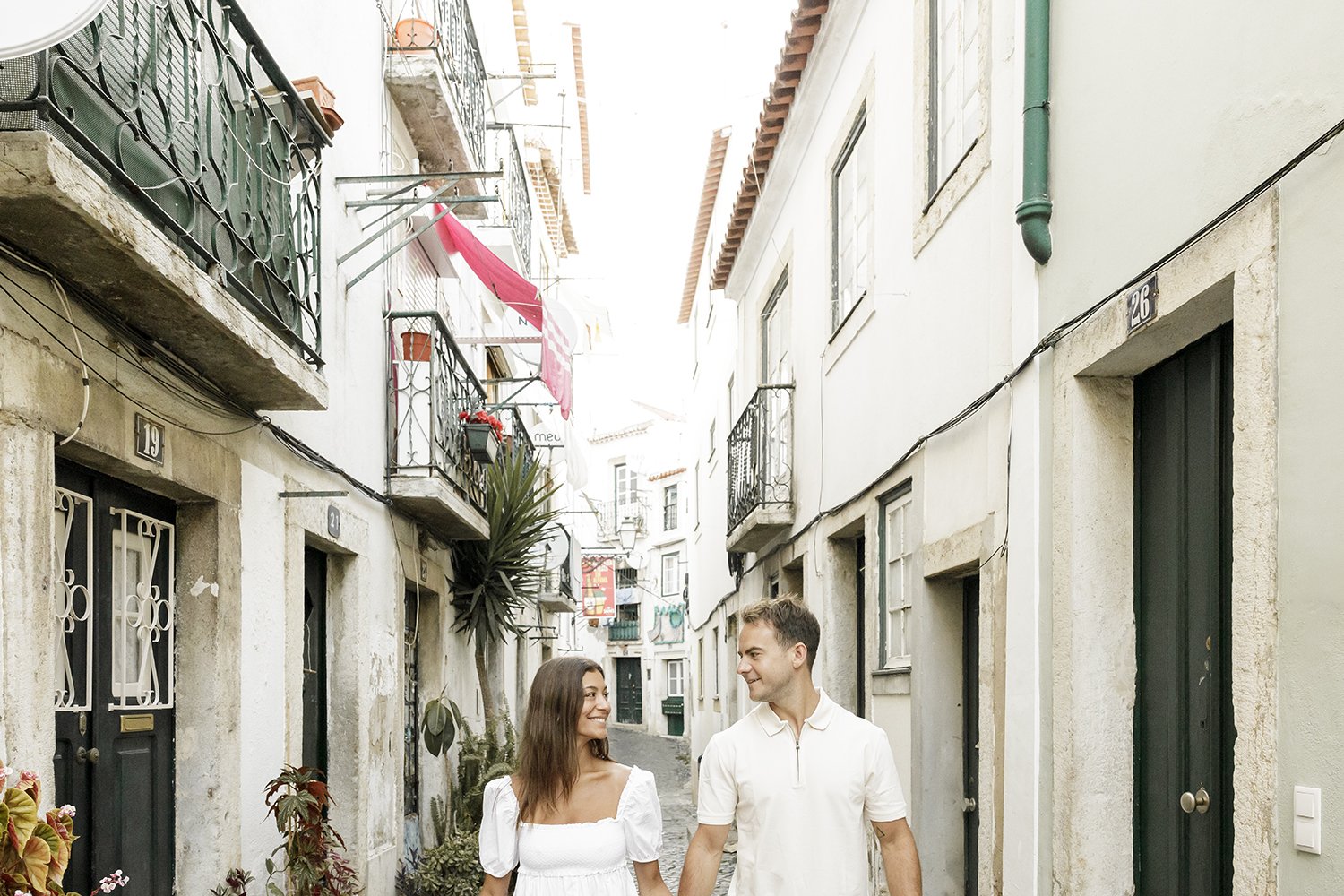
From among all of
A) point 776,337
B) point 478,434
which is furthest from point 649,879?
point 776,337

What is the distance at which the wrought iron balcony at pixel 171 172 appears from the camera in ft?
12.3

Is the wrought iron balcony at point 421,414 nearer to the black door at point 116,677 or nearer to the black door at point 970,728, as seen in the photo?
the black door at point 116,677

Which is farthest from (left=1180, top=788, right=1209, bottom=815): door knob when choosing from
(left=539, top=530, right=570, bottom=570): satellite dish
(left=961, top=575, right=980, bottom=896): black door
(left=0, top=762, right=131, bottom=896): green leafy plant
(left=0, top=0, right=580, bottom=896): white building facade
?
(left=539, top=530, right=570, bottom=570): satellite dish

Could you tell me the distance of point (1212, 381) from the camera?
4.22m

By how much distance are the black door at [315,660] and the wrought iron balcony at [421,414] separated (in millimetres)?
1280

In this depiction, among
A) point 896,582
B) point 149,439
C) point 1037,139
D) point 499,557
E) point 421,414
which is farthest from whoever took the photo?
point 499,557

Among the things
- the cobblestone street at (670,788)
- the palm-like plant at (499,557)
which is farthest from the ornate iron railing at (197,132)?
the palm-like plant at (499,557)

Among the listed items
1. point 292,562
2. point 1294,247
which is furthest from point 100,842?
point 1294,247

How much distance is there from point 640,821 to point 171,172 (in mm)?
2798

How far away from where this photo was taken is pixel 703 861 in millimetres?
4195

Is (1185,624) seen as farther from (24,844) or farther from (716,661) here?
(716,661)

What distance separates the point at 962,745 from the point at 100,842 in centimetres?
412

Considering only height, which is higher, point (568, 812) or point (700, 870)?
point (568, 812)

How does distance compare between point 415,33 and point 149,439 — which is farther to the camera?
point 415,33
